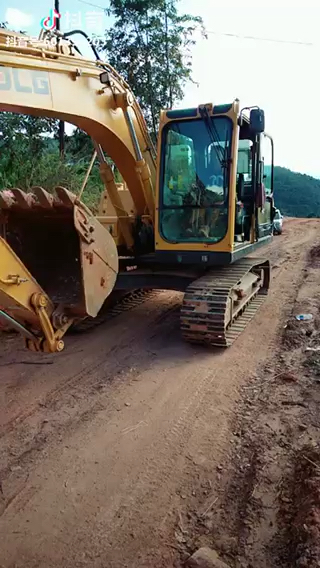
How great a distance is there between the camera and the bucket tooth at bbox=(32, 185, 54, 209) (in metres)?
3.19

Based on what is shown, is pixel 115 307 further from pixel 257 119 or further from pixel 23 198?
pixel 23 198

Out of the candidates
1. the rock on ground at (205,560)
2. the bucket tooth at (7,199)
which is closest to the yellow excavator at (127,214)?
the bucket tooth at (7,199)

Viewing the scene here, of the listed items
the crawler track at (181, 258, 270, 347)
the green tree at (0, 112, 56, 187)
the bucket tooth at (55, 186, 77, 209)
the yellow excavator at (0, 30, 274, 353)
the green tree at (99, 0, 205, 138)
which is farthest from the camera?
the green tree at (99, 0, 205, 138)

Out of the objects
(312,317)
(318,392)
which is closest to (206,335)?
(318,392)

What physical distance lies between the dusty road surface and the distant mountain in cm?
4191

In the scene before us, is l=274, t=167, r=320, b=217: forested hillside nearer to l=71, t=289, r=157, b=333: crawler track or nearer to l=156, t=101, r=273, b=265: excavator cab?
l=71, t=289, r=157, b=333: crawler track

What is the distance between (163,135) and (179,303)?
266 centimetres

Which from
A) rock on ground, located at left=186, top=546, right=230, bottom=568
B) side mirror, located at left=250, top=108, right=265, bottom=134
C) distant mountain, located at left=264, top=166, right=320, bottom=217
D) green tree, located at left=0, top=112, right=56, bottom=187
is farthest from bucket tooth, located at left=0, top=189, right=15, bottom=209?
distant mountain, located at left=264, top=166, right=320, bottom=217

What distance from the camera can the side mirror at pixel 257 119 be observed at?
530 centimetres

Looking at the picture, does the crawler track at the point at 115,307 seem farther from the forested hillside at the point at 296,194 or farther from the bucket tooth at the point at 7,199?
the forested hillside at the point at 296,194

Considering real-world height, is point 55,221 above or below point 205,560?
above

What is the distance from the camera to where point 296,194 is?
171ft

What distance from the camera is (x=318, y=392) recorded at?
4.01 metres

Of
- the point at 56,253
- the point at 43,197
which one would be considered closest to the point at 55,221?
the point at 56,253
